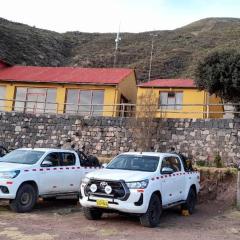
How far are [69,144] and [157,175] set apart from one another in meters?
14.2

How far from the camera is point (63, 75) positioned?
103ft

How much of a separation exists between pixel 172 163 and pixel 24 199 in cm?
413

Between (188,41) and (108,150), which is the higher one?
(188,41)

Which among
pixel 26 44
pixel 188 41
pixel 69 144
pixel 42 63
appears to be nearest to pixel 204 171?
pixel 69 144

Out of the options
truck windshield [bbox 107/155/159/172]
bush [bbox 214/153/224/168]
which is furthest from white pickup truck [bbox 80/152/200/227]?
bush [bbox 214/153/224/168]

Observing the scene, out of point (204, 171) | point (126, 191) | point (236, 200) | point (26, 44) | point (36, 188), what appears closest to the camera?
point (126, 191)

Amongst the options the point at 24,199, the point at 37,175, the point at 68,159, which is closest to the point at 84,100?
the point at 68,159

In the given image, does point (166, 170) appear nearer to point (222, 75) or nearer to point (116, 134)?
point (116, 134)

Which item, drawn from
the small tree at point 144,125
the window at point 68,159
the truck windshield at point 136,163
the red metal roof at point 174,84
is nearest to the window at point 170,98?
the red metal roof at point 174,84

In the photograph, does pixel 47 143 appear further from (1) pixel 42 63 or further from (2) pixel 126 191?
(1) pixel 42 63

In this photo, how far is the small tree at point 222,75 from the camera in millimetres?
24938

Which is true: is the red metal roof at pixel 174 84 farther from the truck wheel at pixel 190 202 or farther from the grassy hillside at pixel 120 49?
the truck wheel at pixel 190 202

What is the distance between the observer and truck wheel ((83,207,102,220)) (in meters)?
11.4

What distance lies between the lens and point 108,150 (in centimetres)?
2450
